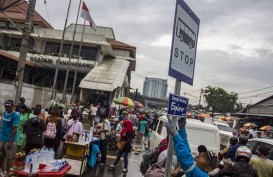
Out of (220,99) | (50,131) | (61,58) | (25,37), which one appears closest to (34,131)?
(50,131)

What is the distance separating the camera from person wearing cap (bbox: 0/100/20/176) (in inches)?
302

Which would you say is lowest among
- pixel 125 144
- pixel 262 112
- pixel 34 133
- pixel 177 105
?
pixel 125 144

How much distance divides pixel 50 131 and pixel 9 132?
5.50ft

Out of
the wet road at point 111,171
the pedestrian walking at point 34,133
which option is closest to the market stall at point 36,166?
the pedestrian walking at point 34,133

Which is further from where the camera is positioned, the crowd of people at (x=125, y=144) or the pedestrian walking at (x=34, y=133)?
the pedestrian walking at (x=34, y=133)

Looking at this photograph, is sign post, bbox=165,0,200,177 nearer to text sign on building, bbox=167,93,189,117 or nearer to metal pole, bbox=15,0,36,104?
text sign on building, bbox=167,93,189,117

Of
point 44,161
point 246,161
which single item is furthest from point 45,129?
point 246,161

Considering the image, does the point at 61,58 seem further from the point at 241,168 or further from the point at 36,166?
the point at 241,168

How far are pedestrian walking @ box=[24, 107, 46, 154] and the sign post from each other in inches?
223

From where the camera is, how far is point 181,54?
3.56 metres

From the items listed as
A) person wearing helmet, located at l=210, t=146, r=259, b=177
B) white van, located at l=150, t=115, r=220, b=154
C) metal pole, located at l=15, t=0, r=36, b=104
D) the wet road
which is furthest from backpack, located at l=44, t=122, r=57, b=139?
person wearing helmet, located at l=210, t=146, r=259, b=177

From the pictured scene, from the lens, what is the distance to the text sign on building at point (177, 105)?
3.33m

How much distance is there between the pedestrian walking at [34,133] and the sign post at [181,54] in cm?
567

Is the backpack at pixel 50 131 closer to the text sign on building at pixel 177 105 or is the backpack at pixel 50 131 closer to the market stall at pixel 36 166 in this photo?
the market stall at pixel 36 166
